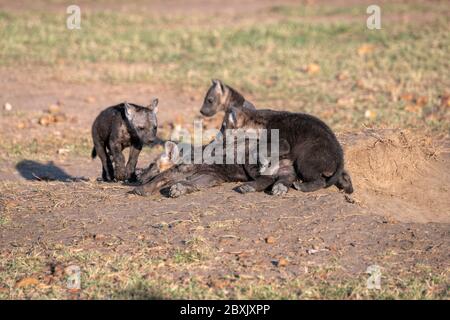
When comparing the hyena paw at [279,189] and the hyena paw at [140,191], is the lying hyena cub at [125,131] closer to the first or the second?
the hyena paw at [140,191]

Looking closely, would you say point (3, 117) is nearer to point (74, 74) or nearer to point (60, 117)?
point (60, 117)

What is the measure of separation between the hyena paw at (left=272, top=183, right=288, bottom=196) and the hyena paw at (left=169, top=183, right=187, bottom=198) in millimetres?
759

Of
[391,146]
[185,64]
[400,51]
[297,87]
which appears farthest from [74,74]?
[391,146]

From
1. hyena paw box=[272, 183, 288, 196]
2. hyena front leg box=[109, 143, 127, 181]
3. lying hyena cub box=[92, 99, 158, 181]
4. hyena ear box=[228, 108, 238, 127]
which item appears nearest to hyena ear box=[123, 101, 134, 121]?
lying hyena cub box=[92, 99, 158, 181]

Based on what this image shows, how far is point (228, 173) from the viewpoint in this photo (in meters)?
7.74

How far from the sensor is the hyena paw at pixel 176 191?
290 inches

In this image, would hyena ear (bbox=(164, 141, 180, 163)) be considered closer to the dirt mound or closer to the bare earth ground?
the bare earth ground

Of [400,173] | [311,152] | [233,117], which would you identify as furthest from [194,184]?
[400,173]

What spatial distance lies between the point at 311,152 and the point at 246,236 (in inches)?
48.4

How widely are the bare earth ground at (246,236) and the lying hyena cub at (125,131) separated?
1.47ft

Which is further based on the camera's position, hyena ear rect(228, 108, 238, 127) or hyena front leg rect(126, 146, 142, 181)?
hyena front leg rect(126, 146, 142, 181)

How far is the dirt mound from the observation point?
25.7ft

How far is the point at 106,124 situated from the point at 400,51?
26.5ft

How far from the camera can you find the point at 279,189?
7250mm
